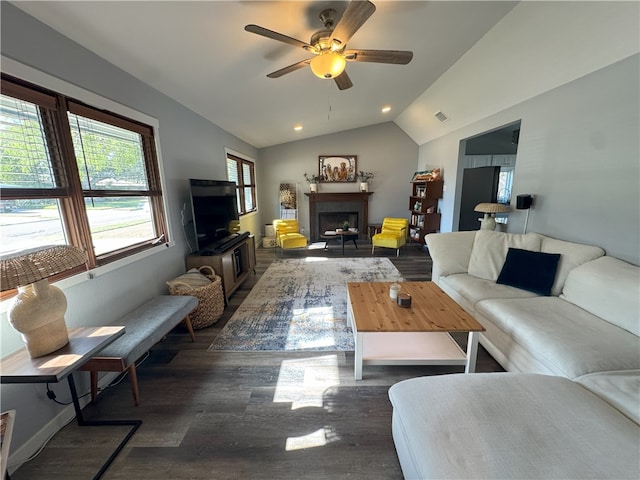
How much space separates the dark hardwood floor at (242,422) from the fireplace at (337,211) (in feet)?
15.1

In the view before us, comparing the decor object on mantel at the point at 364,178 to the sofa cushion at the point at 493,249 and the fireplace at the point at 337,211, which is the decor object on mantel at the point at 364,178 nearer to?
the fireplace at the point at 337,211

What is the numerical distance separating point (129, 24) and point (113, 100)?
0.62 m

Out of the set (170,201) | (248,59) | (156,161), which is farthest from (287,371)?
(248,59)

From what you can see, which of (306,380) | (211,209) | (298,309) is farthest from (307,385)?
(211,209)

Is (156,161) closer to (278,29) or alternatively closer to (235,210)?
(235,210)

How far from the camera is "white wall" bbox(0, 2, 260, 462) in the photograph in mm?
1356

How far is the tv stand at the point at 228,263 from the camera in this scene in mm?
2947

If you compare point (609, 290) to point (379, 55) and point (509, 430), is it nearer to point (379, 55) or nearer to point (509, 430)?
point (509, 430)

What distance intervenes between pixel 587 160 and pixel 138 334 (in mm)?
3966

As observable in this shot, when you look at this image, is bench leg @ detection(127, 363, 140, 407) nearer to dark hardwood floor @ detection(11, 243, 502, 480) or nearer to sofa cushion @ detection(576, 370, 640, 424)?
dark hardwood floor @ detection(11, 243, 502, 480)

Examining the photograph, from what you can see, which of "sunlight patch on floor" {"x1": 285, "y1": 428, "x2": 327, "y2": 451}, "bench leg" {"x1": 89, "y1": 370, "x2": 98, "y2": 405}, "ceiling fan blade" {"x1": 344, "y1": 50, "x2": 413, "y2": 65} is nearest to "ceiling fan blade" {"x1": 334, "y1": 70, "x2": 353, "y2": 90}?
"ceiling fan blade" {"x1": 344, "y1": 50, "x2": 413, "y2": 65}

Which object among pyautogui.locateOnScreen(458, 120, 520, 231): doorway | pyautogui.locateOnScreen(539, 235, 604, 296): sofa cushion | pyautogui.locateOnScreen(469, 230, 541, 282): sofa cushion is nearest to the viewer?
pyautogui.locateOnScreen(539, 235, 604, 296): sofa cushion

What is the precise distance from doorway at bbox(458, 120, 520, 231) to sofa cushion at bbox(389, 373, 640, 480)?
4269mm

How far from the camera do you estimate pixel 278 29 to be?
6.63 ft
